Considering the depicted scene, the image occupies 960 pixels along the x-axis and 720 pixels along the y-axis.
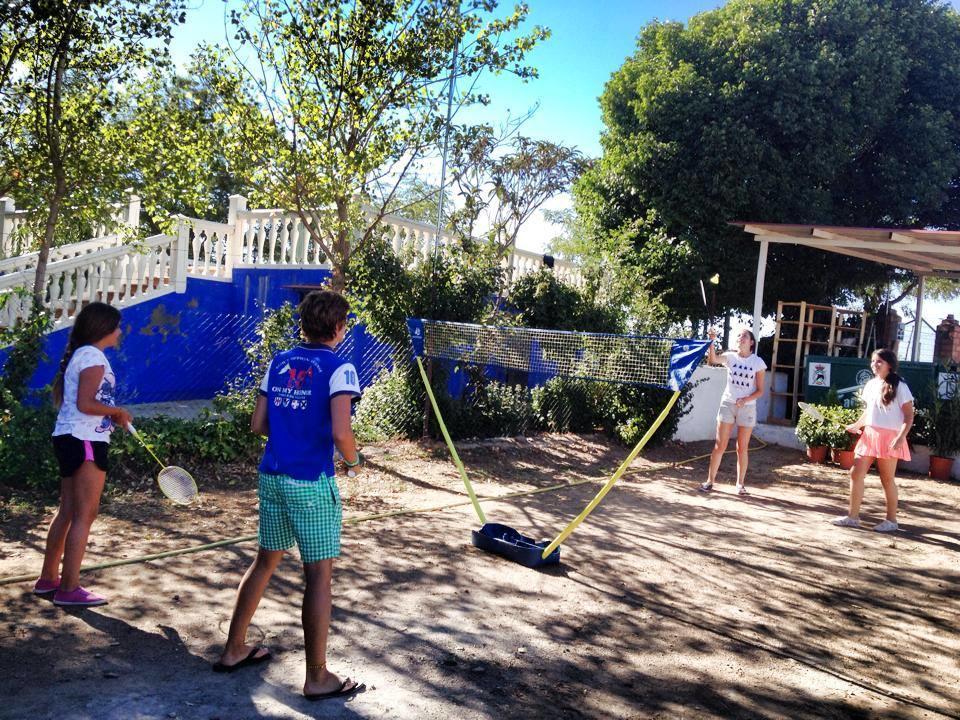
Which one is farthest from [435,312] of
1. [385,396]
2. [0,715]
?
[0,715]

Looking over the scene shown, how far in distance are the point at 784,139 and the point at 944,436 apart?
375 inches

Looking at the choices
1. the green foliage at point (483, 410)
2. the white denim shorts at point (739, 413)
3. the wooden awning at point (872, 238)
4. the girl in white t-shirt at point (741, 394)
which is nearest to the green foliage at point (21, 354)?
the green foliage at point (483, 410)

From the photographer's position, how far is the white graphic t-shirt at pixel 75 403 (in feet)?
14.2

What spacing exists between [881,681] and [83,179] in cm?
805

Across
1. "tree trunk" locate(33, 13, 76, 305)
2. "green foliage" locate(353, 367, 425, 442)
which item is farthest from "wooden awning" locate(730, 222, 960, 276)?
"tree trunk" locate(33, 13, 76, 305)

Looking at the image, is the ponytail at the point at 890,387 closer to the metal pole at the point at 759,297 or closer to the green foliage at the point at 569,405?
the green foliage at the point at 569,405

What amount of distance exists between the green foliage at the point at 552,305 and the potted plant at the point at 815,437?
326 centimetres

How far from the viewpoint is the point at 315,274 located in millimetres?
12914

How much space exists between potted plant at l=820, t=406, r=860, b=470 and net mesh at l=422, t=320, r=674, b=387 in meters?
4.29

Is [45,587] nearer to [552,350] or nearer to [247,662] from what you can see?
[247,662]

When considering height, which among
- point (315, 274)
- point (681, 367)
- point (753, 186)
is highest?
point (753, 186)

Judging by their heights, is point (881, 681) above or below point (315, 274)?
below

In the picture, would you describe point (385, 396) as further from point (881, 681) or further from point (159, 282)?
point (881, 681)

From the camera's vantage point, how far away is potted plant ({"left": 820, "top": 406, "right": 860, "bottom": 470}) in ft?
36.7
